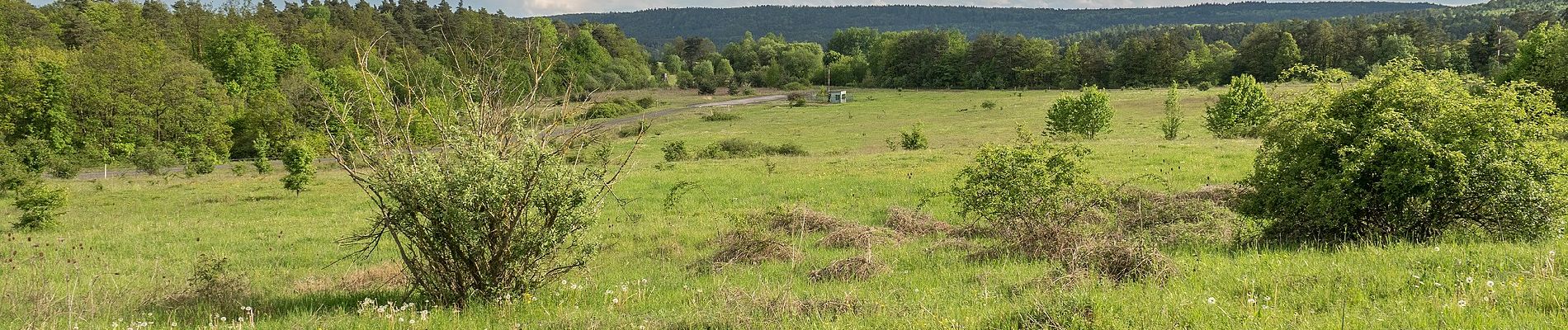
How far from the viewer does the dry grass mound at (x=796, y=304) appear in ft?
24.5

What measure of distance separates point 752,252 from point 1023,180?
4340 mm

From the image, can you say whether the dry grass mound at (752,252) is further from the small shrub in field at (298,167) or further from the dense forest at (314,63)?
the small shrub in field at (298,167)

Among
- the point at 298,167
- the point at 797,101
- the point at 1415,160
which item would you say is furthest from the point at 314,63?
the point at 1415,160

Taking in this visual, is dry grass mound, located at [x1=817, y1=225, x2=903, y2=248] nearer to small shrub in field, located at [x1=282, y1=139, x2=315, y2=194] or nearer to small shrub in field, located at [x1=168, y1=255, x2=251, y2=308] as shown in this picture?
small shrub in field, located at [x1=168, y1=255, x2=251, y2=308]

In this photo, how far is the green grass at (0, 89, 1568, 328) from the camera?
6.41 meters

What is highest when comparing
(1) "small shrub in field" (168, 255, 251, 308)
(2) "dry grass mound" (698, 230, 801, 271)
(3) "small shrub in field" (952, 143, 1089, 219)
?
(3) "small shrub in field" (952, 143, 1089, 219)

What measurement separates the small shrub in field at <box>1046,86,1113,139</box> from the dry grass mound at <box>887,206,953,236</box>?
128 ft

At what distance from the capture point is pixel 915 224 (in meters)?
16.2

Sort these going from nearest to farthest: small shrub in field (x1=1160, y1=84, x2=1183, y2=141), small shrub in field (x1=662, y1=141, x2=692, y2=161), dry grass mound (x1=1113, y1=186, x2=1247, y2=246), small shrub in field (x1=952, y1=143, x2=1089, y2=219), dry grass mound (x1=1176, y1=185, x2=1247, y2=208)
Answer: small shrub in field (x1=952, y1=143, x2=1089, y2=219) → dry grass mound (x1=1113, y1=186, x2=1247, y2=246) → dry grass mound (x1=1176, y1=185, x2=1247, y2=208) → small shrub in field (x1=662, y1=141, x2=692, y2=161) → small shrub in field (x1=1160, y1=84, x2=1183, y2=141)

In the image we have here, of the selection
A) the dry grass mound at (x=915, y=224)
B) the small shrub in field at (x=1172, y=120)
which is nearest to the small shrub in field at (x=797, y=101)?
the small shrub in field at (x=1172, y=120)

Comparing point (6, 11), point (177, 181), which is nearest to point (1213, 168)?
point (177, 181)

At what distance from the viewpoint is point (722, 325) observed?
7008 millimetres

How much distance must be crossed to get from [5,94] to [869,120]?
224ft

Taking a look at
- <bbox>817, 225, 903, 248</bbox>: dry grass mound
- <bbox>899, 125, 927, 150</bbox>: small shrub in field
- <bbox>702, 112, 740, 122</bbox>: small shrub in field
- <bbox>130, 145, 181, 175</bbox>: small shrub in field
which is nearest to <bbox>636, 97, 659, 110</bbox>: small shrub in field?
<bbox>702, 112, 740, 122</bbox>: small shrub in field
